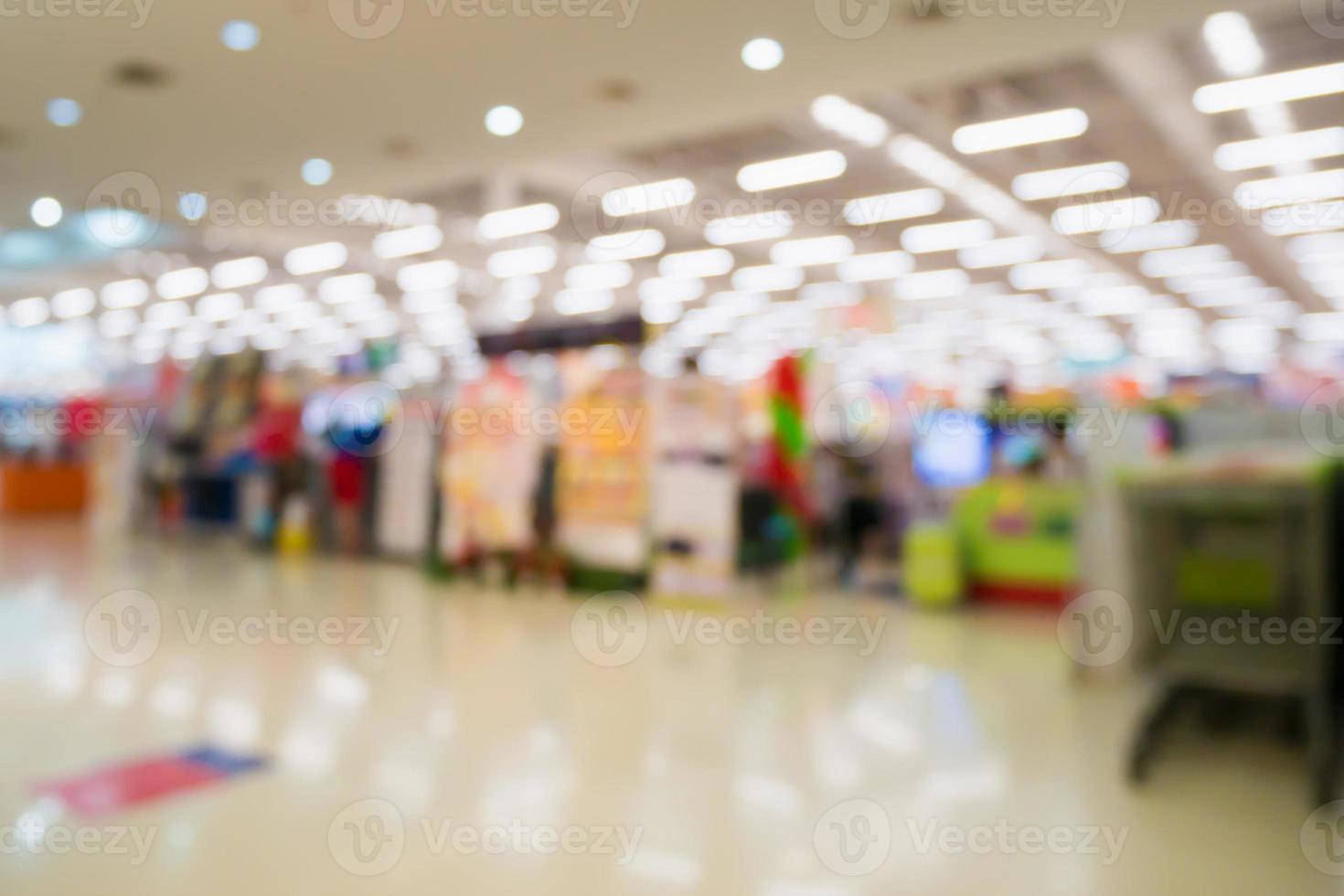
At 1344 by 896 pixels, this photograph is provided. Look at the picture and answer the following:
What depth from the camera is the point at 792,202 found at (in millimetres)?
11188

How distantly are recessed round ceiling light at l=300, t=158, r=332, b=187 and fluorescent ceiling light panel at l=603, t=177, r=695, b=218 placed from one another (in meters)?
4.39

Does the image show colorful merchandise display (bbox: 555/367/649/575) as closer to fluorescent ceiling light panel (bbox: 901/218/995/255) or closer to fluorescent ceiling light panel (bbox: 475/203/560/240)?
fluorescent ceiling light panel (bbox: 475/203/560/240)

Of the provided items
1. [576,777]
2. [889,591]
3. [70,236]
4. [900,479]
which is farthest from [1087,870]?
[70,236]

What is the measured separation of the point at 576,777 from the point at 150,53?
453 cm

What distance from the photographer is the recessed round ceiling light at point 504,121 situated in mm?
5605

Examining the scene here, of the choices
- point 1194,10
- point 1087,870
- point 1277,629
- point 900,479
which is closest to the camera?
point 1087,870

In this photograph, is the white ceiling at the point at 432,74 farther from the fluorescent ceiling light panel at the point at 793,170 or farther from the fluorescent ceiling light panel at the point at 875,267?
the fluorescent ceiling light panel at the point at 875,267

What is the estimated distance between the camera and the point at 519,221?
35.8ft

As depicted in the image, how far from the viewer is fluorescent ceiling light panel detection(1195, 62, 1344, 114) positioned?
7.08 metres

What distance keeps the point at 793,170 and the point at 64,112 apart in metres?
7.02

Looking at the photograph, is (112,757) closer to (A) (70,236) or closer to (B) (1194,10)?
(B) (1194,10)

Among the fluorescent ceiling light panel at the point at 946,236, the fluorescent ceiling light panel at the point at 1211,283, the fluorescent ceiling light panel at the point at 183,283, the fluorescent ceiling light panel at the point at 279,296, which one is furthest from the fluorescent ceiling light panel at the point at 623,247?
the fluorescent ceiling light panel at the point at 1211,283

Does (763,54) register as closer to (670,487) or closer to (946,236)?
(670,487)

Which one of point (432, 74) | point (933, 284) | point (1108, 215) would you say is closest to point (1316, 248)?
point (1108, 215)
